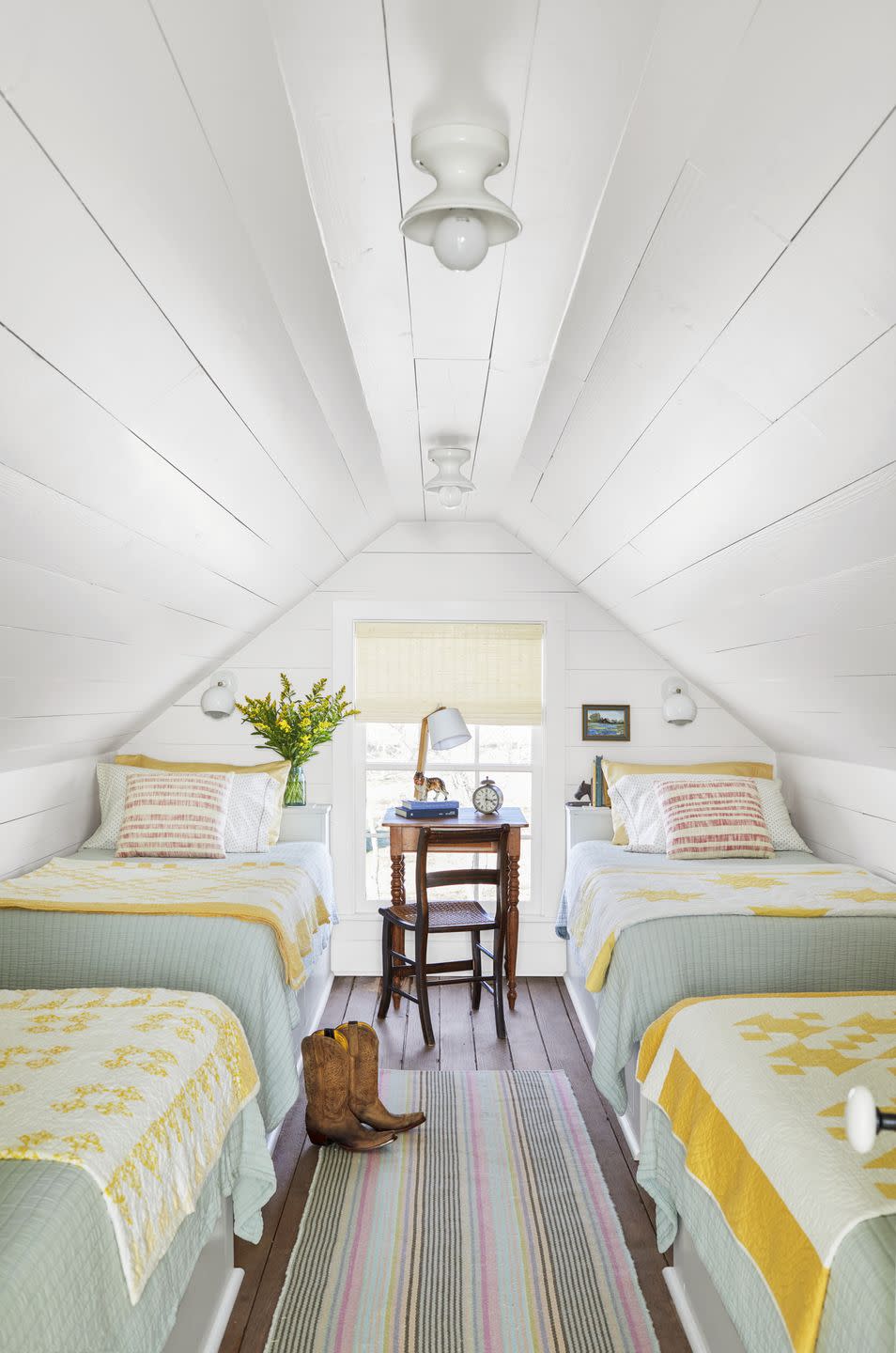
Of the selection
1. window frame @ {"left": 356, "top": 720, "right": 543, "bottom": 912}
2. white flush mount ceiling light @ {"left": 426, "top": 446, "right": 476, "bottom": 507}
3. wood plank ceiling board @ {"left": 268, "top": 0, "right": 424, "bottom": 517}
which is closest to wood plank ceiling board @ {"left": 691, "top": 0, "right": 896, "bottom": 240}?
wood plank ceiling board @ {"left": 268, "top": 0, "right": 424, "bottom": 517}

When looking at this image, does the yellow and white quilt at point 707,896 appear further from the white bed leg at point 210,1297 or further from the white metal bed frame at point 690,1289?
the white bed leg at point 210,1297

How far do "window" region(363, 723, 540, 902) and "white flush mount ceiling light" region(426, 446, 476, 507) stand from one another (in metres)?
1.67

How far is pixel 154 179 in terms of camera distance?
119 cm

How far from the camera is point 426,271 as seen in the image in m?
1.65

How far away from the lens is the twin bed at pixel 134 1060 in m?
1.28

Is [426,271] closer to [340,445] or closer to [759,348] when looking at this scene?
[759,348]

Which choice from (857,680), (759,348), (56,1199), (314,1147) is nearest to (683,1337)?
(314,1147)

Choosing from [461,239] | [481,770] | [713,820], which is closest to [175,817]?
[481,770]

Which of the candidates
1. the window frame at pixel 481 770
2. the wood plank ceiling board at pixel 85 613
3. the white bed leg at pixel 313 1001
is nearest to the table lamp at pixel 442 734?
the window frame at pixel 481 770

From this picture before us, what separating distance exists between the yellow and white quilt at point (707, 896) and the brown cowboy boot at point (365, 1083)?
2.28 ft

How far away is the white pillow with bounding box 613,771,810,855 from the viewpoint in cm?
387

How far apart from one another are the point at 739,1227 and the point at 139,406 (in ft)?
5.59

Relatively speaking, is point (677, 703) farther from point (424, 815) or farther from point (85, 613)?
point (85, 613)

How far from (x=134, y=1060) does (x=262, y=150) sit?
A: 5.05 ft
